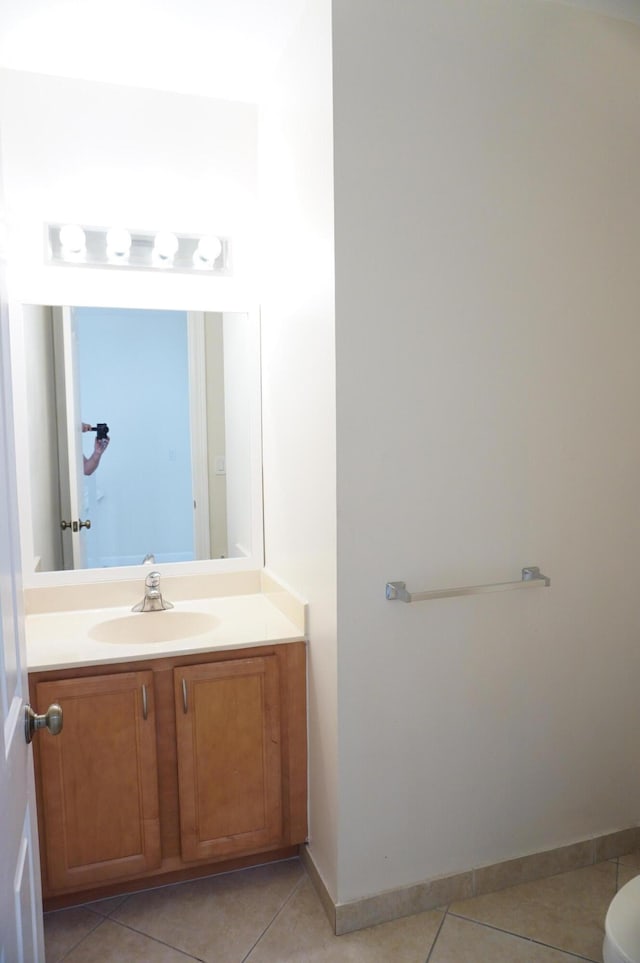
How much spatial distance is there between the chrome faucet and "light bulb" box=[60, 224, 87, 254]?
1.10m

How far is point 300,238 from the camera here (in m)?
1.98

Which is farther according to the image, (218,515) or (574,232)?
(218,515)

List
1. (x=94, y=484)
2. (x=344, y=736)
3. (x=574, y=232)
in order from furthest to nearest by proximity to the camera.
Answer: (x=94, y=484), (x=574, y=232), (x=344, y=736)

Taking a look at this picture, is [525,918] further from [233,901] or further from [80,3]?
[80,3]

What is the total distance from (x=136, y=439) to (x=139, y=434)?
0.02m

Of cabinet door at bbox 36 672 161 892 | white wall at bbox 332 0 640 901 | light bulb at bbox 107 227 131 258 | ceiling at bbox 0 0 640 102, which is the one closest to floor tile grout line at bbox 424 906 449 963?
white wall at bbox 332 0 640 901

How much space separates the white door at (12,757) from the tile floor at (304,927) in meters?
0.68

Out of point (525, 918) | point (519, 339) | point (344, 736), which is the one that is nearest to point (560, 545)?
point (519, 339)

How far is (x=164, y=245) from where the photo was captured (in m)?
2.32

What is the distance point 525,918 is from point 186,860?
969mm

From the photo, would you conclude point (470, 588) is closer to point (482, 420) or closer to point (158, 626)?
point (482, 420)

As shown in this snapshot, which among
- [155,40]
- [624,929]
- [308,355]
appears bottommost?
[624,929]

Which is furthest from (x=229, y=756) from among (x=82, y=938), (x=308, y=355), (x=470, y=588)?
(x=308, y=355)

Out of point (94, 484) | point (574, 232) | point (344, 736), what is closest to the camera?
point (344, 736)
